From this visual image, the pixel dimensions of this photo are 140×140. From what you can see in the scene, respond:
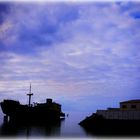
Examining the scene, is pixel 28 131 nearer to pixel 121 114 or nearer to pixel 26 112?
pixel 121 114

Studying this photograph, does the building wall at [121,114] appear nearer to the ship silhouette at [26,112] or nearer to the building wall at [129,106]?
the building wall at [129,106]

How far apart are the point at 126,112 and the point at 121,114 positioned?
1.11 meters

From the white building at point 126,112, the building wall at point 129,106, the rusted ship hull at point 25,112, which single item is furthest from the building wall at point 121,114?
the rusted ship hull at point 25,112

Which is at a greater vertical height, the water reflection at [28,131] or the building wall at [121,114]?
the building wall at [121,114]

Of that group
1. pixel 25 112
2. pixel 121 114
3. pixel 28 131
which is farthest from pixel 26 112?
pixel 121 114

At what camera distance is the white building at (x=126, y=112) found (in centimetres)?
5341

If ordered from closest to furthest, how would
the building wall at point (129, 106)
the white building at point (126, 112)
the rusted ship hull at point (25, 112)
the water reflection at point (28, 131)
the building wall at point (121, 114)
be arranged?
the water reflection at point (28, 131)
the building wall at point (121, 114)
the white building at point (126, 112)
the building wall at point (129, 106)
the rusted ship hull at point (25, 112)

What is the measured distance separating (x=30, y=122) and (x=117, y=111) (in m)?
30.0

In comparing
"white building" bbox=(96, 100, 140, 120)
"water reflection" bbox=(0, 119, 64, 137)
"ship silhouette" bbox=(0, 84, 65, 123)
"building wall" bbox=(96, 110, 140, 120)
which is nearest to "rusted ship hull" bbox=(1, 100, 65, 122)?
"ship silhouette" bbox=(0, 84, 65, 123)

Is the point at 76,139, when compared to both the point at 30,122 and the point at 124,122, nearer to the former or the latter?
the point at 124,122

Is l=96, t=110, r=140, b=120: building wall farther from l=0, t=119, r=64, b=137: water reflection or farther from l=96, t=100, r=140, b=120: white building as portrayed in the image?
l=0, t=119, r=64, b=137: water reflection

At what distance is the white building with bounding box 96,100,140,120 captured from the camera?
53406 millimetres

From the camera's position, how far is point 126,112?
54500mm

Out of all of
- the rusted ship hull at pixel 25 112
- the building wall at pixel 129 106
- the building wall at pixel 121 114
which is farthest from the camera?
the rusted ship hull at pixel 25 112
